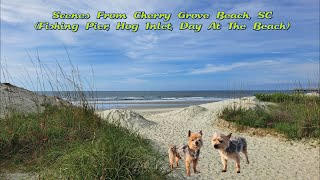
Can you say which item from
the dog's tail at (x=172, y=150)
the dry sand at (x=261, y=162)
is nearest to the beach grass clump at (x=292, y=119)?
the dry sand at (x=261, y=162)

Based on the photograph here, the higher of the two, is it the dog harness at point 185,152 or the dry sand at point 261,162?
the dog harness at point 185,152

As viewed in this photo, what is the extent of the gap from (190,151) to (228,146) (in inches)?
9.8

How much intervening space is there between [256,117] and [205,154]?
23.4ft

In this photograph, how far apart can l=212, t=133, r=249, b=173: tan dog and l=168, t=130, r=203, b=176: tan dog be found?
0.12 metres

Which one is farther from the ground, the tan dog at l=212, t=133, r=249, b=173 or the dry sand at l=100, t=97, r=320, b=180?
the tan dog at l=212, t=133, r=249, b=173

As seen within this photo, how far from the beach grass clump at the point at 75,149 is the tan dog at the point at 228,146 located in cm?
371

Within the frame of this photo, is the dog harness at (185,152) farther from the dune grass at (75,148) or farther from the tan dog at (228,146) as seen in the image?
the dune grass at (75,148)

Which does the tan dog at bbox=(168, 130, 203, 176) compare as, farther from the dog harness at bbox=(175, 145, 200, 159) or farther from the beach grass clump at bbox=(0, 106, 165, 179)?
the beach grass clump at bbox=(0, 106, 165, 179)

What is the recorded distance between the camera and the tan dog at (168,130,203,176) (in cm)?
183

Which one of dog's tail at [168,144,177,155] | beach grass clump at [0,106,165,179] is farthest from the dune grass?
dog's tail at [168,144,177,155]

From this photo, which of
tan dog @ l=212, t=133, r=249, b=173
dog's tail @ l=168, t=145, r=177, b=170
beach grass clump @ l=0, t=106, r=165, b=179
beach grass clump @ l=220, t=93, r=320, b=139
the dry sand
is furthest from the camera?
beach grass clump @ l=220, t=93, r=320, b=139

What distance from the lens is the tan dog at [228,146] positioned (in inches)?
68.0

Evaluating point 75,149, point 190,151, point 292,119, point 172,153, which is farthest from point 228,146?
point 292,119

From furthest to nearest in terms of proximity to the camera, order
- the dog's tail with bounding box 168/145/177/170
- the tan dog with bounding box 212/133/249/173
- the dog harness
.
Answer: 1. the dog's tail with bounding box 168/145/177/170
2. the dog harness
3. the tan dog with bounding box 212/133/249/173
